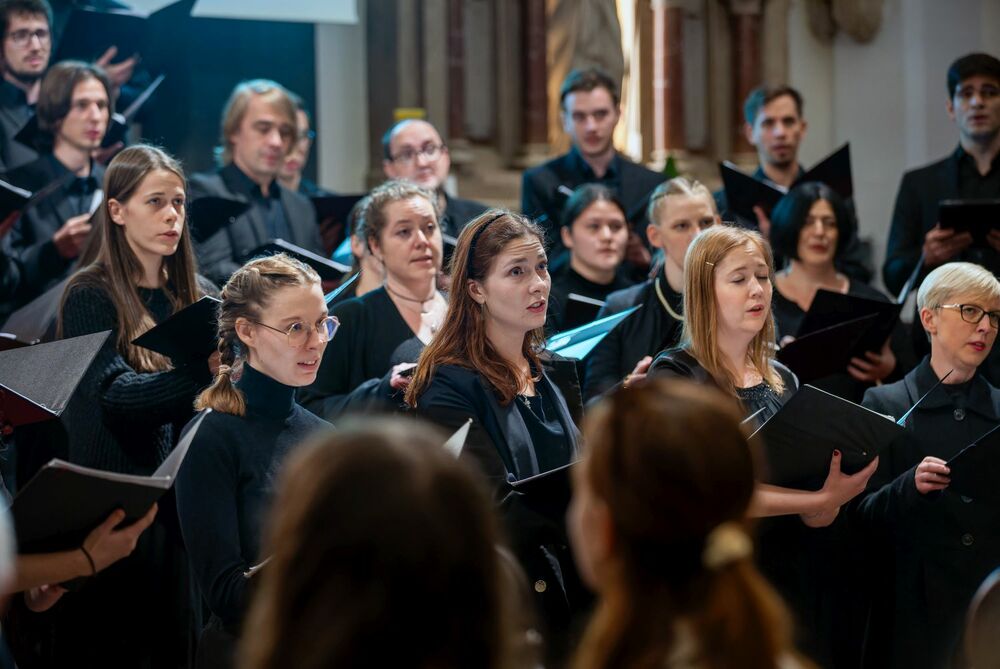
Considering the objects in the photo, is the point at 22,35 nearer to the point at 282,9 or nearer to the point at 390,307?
the point at 282,9

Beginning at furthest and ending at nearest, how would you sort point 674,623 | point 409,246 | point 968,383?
point 409,246 < point 968,383 < point 674,623

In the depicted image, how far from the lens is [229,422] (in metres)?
2.61

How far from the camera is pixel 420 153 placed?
4.84 meters

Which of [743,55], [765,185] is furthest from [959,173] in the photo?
[743,55]

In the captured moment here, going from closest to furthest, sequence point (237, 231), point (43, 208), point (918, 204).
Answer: point (43, 208) < point (237, 231) < point (918, 204)

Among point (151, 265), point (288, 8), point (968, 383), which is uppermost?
point (288, 8)

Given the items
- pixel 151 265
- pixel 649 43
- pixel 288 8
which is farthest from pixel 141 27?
pixel 649 43

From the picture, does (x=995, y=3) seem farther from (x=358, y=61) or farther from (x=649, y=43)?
(x=358, y=61)

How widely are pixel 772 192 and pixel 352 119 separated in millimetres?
2869

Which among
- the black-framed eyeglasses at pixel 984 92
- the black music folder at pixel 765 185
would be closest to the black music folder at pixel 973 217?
the black music folder at pixel 765 185

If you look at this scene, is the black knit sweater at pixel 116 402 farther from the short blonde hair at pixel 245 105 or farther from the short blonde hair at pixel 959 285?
the short blonde hair at pixel 959 285

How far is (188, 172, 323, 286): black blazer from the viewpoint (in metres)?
4.37

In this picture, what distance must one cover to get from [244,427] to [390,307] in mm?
1065

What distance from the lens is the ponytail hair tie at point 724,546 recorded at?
1382 mm
